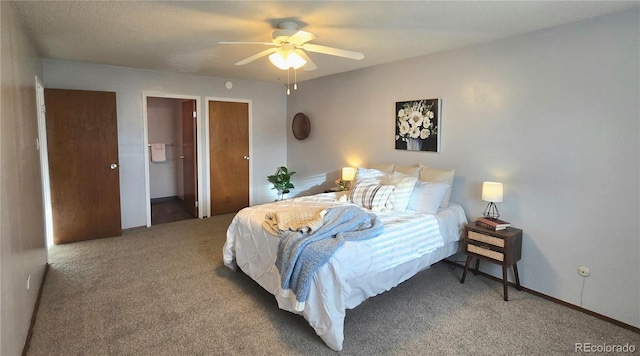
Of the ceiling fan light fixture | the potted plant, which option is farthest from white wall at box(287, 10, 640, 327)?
the potted plant

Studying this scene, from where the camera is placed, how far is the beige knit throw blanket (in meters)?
2.67

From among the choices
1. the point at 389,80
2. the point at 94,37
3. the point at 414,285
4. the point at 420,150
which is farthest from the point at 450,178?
the point at 94,37

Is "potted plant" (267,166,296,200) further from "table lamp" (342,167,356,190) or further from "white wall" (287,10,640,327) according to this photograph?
"white wall" (287,10,640,327)

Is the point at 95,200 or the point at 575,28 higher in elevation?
the point at 575,28

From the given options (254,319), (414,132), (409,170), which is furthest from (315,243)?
(414,132)

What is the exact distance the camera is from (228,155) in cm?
586

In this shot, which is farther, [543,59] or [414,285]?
[414,285]

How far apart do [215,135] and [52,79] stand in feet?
7.22

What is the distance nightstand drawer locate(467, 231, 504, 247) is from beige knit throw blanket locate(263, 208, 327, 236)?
1.44 meters

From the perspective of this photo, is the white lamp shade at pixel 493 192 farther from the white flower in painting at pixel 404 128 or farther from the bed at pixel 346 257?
the white flower in painting at pixel 404 128

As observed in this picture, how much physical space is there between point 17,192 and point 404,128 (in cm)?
367

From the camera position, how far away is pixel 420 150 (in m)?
4.05

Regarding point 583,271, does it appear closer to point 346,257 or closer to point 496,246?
point 496,246

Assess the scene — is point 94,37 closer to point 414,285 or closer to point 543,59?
point 414,285
